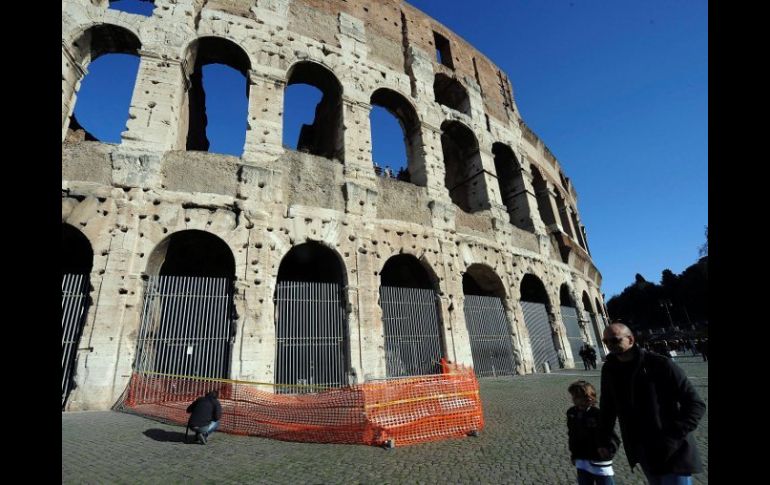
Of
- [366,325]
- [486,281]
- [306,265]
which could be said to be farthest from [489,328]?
[306,265]

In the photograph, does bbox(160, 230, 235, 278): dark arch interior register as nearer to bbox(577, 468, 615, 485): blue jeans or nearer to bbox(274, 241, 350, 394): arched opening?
bbox(274, 241, 350, 394): arched opening

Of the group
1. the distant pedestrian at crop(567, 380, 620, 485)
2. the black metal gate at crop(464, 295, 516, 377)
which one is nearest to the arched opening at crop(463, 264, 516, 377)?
the black metal gate at crop(464, 295, 516, 377)

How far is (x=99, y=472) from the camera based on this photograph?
2.96 meters

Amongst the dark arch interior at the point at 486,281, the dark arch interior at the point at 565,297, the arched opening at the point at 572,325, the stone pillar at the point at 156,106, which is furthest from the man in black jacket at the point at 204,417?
the dark arch interior at the point at 565,297

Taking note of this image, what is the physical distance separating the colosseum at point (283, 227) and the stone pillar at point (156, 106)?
34mm

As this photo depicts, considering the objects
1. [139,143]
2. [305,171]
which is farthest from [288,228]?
[139,143]

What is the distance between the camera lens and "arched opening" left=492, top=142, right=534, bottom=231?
Answer: 44.6ft

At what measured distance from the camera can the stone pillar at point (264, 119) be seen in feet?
26.8

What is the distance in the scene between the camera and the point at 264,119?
8555 millimetres

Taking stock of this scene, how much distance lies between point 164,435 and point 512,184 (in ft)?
44.0

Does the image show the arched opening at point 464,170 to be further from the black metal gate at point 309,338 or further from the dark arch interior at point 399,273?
the black metal gate at point 309,338

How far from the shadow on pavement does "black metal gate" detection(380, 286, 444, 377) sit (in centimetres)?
458

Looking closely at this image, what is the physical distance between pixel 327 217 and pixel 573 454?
6.80m

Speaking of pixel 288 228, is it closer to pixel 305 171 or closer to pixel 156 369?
pixel 305 171
